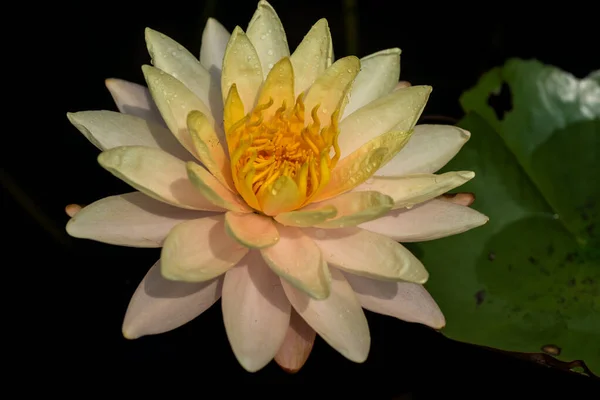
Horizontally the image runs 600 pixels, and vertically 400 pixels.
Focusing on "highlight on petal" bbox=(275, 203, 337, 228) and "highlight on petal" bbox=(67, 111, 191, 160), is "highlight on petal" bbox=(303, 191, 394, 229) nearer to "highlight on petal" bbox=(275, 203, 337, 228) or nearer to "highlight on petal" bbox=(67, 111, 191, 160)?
"highlight on petal" bbox=(275, 203, 337, 228)

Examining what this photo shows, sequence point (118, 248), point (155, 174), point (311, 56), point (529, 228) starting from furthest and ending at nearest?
1. point (118, 248)
2. point (529, 228)
3. point (311, 56)
4. point (155, 174)

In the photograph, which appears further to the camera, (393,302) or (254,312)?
(393,302)

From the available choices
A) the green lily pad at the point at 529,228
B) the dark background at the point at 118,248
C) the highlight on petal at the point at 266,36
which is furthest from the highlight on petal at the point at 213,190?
the dark background at the point at 118,248

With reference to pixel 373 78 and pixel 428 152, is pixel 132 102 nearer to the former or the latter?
pixel 373 78

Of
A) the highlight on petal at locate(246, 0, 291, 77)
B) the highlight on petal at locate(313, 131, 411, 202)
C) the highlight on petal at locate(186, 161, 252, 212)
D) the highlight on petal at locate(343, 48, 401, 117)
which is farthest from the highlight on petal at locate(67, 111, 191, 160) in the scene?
the highlight on petal at locate(343, 48, 401, 117)

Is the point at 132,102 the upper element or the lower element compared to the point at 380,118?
upper

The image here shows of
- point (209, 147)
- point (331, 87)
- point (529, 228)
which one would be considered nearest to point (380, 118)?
point (331, 87)

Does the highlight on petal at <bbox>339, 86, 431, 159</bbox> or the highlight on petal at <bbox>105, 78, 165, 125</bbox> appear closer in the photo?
the highlight on petal at <bbox>339, 86, 431, 159</bbox>
